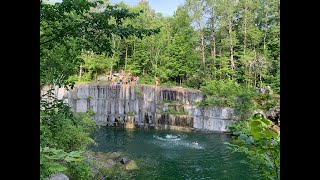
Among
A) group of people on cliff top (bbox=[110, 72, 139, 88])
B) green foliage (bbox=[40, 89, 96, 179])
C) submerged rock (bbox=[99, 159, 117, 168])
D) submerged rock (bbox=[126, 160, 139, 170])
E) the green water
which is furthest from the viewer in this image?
group of people on cliff top (bbox=[110, 72, 139, 88])

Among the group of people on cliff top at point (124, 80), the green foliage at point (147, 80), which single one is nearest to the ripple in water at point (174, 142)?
the group of people on cliff top at point (124, 80)

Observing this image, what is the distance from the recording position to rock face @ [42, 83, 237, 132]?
23.8 meters

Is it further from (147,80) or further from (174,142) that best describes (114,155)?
(147,80)

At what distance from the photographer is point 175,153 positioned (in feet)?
52.5

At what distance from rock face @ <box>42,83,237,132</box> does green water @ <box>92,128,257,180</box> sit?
176cm

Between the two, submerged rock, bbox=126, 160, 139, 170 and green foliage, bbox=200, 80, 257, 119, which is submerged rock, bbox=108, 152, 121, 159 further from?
green foliage, bbox=200, 80, 257, 119

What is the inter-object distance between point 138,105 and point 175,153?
982 centimetres

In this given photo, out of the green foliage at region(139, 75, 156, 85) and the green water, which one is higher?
the green foliage at region(139, 75, 156, 85)

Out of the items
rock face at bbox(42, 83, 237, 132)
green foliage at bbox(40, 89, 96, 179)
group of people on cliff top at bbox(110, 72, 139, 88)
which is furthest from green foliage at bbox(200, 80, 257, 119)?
green foliage at bbox(40, 89, 96, 179)

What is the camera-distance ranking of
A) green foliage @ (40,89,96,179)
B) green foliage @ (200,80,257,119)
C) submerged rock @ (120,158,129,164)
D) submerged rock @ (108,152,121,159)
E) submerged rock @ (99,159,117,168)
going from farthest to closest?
green foliage @ (200,80,257,119) → submerged rock @ (108,152,121,159) → submerged rock @ (120,158,129,164) → submerged rock @ (99,159,117,168) → green foliage @ (40,89,96,179)
